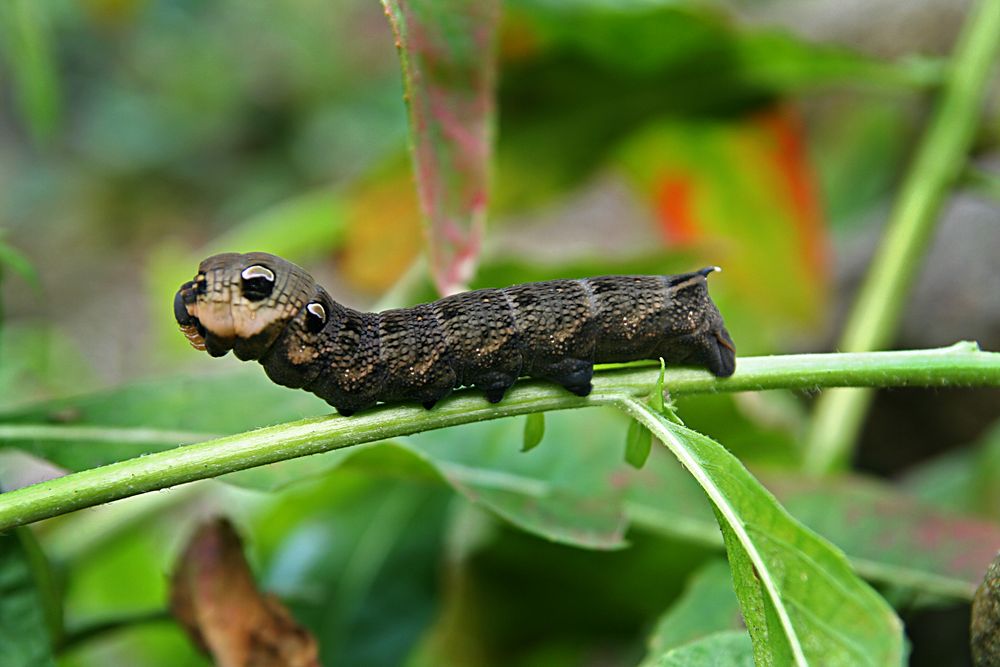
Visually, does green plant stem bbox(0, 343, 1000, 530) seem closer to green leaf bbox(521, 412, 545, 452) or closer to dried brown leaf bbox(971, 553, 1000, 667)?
green leaf bbox(521, 412, 545, 452)

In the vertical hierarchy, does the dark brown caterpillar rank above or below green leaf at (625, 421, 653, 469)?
above

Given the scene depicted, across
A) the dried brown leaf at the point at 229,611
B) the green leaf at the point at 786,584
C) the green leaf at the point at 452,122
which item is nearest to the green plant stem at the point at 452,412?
the green leaf at the point at 786,584

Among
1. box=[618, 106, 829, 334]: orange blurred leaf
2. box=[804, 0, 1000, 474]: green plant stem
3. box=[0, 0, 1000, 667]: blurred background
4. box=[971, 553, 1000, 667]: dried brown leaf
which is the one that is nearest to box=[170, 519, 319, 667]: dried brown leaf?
box=[0, 0, 1000, 667]: blurred background

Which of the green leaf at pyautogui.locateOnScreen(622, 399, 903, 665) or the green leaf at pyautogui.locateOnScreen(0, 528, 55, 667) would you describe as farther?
the green leaf at pyautogui.locateOnScreen(0, 528, 55, 667)

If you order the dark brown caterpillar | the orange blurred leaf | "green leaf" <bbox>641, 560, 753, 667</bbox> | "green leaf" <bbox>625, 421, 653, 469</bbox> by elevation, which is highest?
the orange blurred leaf

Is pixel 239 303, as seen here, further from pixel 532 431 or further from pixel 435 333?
pixel 532 431

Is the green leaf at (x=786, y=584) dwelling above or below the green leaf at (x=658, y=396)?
below

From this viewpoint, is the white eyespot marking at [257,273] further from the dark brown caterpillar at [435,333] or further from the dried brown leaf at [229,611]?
the dried brown leaf at [229,611]
